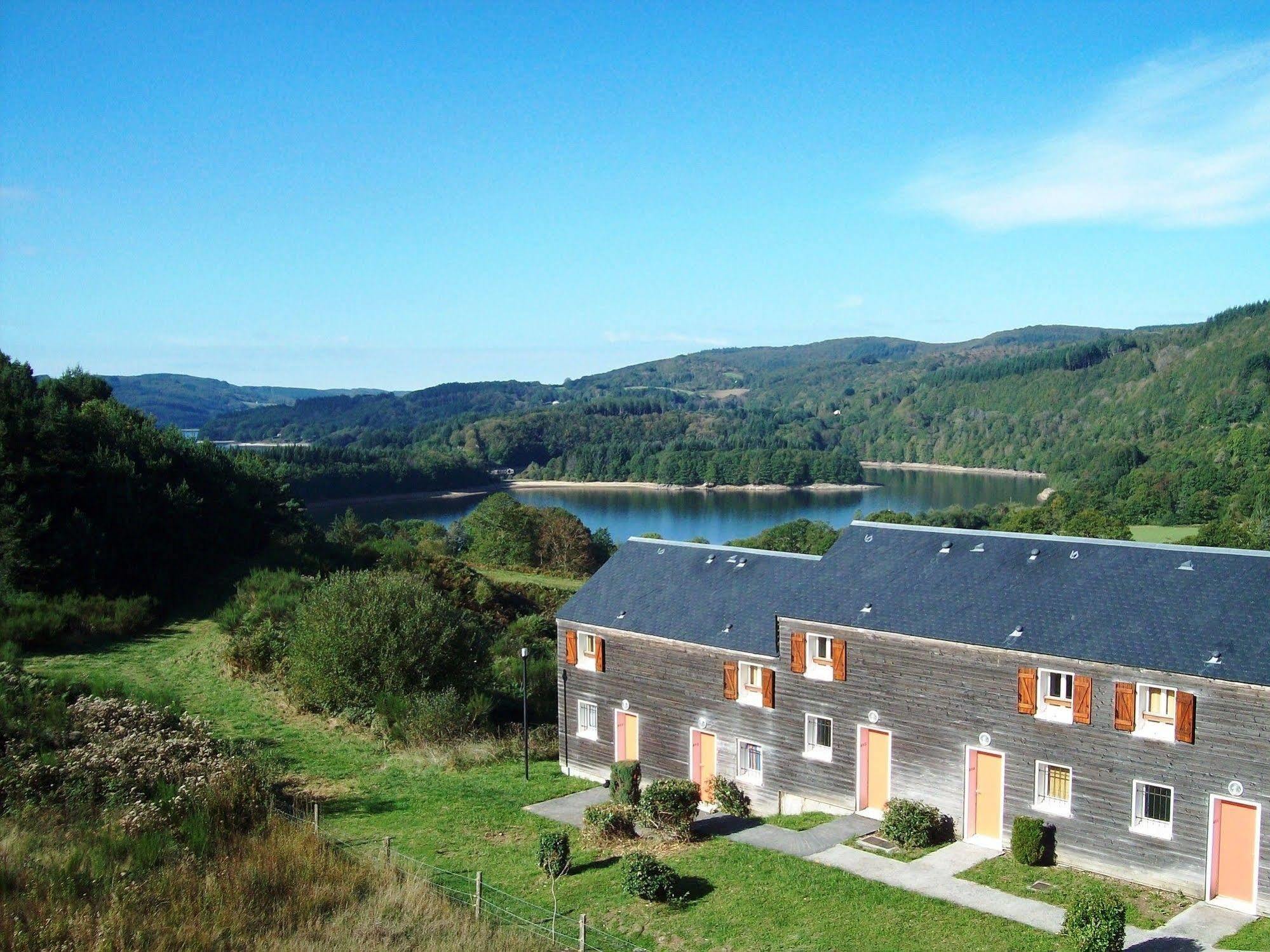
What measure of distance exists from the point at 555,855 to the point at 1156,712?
8719 mm

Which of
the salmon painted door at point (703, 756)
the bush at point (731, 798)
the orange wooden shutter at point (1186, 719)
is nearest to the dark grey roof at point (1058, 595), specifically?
the orange wooden shutter at point (1186, 719)

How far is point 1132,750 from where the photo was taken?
14594mm

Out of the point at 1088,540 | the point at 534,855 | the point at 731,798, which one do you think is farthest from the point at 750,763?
the point at 1088,540

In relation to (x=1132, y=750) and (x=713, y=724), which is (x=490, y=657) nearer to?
(x=713, y=724)

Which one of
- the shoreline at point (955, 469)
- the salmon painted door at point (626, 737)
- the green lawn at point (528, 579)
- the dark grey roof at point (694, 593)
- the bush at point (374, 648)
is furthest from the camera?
the shoreline at point (955, 469)

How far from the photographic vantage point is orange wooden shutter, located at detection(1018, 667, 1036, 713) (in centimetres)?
1555

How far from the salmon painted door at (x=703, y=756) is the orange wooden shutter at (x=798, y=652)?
245 centimetres

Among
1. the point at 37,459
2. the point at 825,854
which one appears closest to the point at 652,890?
the point at 825,854

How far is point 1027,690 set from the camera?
15.6 metres

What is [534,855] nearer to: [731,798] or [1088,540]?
[731,798]

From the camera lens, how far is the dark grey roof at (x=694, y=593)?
64.8 feet

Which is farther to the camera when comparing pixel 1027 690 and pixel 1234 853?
pixel 1027 690

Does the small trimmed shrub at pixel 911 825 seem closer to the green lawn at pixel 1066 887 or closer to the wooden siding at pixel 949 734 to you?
the wooden siding at pixel 949 734

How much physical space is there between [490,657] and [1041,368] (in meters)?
180
